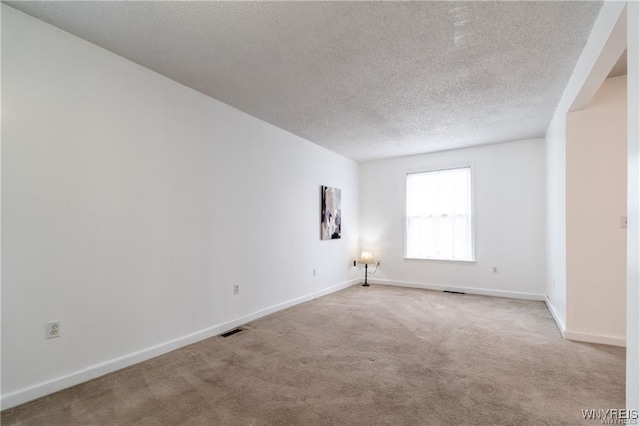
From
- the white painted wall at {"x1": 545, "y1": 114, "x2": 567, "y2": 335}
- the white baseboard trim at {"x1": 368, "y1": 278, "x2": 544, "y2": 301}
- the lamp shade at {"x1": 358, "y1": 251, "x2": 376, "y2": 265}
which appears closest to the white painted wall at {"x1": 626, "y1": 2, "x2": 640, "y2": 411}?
the white painted wall at {"x1": 545, "y1": 114, "x2": 567, "y2": 335}

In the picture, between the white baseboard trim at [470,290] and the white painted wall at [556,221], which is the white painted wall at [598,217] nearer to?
the white painted wall at [556,221]

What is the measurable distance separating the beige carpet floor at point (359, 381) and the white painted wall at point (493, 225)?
5.14ft

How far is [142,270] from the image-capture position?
280 centimetres

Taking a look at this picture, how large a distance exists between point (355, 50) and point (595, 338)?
12.0 ft

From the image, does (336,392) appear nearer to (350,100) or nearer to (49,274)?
(49,274)

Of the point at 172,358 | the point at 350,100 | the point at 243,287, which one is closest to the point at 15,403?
the point at 172,358

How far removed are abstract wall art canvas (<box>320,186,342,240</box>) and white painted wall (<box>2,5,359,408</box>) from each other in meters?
1.51

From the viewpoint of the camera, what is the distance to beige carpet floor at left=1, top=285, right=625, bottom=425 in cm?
197

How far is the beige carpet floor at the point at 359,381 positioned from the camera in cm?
197

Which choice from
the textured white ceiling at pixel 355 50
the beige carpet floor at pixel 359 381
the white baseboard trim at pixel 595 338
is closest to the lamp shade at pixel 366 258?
the beige carpet floor at pixel 359 381

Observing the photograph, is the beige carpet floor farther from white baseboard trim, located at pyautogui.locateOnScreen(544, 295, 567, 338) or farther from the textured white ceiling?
the textured white ceiling

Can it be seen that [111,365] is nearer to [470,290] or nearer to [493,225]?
[470,290]

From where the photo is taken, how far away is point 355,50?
2.54m

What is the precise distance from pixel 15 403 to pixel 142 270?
1.13 m
